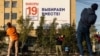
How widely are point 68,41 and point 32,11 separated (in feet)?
174

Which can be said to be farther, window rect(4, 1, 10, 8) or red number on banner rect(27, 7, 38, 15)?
window rect(4, 1, 10, 8)

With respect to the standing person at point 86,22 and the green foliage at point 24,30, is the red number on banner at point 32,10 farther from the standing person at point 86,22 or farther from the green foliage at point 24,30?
the standing person at point 86,22

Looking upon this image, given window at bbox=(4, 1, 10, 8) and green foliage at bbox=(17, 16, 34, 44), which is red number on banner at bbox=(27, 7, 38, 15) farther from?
green foliage at bbox=(17, 16, 34, 44)

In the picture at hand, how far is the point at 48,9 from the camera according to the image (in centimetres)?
9206

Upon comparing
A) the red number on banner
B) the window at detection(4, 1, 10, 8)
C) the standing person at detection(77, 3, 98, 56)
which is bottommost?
the standing person at detection(77, 3, 98, 56)

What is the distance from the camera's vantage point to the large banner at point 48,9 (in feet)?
294

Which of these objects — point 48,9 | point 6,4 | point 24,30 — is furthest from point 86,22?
point 6,4

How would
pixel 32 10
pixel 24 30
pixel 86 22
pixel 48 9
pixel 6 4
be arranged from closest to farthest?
pixel 86 22 < pixel 24 30 < pixel 32 10 < pixel 48 9 < pixel 6 4

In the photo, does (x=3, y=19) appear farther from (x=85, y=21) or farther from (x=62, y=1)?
(x=85, y=21)

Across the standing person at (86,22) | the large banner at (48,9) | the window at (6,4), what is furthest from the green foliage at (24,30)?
the window at (6,4)

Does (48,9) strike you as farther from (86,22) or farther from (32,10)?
(86,22)

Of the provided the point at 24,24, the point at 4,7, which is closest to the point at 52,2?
the point at 4,7

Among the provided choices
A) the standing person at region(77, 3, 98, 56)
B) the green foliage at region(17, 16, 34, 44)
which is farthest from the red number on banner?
the standing person at region(77, 3, 98, 56)

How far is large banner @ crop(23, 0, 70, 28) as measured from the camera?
89500 millimetres
